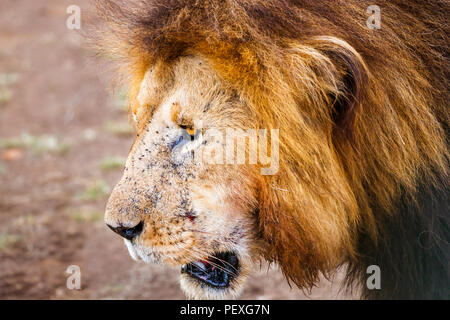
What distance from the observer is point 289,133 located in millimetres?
2479

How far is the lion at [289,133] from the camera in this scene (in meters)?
2.48

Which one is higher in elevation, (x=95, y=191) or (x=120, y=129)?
(x=120, y=129)

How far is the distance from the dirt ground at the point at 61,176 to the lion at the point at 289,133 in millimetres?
929

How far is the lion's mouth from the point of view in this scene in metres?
2.81

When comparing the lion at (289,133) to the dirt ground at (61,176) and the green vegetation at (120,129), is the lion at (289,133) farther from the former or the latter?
the green vegetation at (120,129)

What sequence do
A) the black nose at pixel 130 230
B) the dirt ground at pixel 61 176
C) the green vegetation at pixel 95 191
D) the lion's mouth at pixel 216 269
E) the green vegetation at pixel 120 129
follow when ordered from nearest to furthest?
the black nose at pixel 130 230
the lion's mouth at pixel 216 269
the dirt ground at pixel 61 176
the green vegetation at pixel 95 191
the green vegetation at pixel 120 129

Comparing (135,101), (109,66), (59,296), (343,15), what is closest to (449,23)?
(343,15)

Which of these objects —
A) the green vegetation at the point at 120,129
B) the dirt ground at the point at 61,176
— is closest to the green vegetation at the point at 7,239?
the dirt ground at the point at 61,176

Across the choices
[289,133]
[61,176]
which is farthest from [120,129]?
[289,133]

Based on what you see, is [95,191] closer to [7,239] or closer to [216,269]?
[7,239]

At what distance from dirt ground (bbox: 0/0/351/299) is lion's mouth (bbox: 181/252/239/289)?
1123mm

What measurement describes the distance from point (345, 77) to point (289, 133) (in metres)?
0.32
